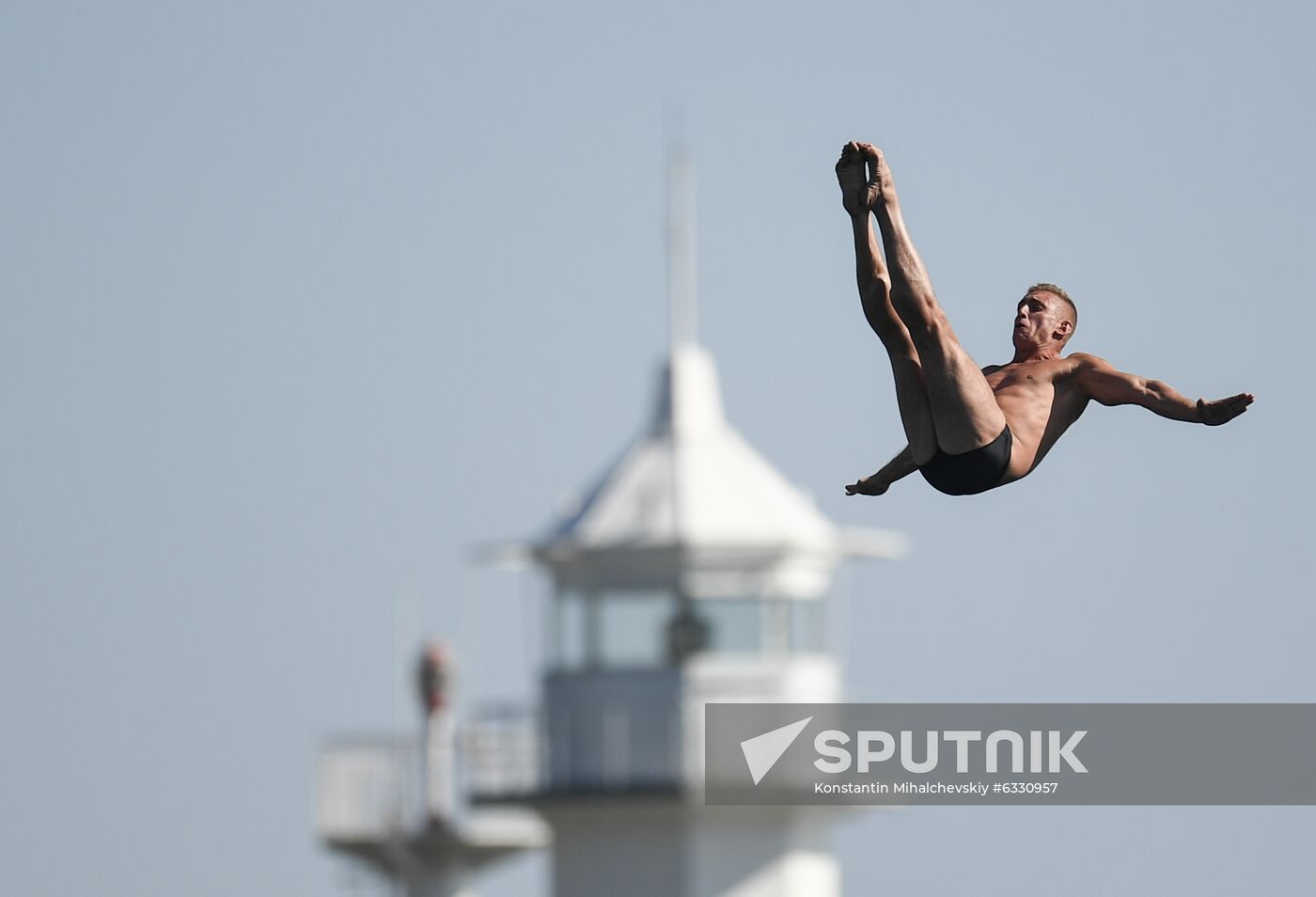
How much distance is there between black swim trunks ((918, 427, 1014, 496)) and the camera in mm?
21250

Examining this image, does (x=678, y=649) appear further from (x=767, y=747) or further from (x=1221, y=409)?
(x=1221, y=409)

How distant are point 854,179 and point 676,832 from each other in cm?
3960

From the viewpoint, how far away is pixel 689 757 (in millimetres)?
60188

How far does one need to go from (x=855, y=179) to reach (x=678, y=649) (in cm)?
3967

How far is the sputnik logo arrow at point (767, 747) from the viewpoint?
59.5 metres

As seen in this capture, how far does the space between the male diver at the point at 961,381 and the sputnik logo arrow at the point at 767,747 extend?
3718 centimetres

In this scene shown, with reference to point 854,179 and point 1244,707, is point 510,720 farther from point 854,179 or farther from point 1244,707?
point 854,179

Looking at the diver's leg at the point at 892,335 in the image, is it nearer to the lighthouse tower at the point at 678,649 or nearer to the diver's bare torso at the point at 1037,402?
the diver's bare torso at the point at 1037,402

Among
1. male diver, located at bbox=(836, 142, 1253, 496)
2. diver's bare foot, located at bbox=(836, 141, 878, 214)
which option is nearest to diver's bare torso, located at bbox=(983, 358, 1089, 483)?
male diver, located at bbox=(836, 142, 1253, 496)

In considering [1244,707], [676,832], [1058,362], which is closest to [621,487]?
[676,832]

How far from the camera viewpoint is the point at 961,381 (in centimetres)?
2102
